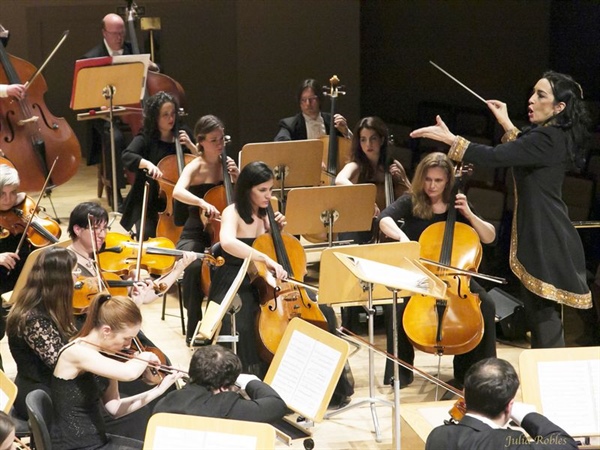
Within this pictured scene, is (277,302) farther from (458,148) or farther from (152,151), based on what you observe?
(152,151)

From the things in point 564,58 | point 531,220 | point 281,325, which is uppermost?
point 564,58

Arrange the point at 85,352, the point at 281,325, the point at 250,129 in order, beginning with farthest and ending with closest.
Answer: the point at 250,129 < the point at 281,325 < the point at 85,352

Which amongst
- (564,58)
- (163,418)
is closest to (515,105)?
(564,58)

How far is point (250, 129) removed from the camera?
902 cm

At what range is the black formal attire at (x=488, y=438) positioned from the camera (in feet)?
8.41

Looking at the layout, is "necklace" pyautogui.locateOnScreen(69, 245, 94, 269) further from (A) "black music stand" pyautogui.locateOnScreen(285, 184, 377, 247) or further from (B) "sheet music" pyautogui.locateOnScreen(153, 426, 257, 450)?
(B) "sheet music" pyautogui.locateOnScreen(153, 426, 257, 450)

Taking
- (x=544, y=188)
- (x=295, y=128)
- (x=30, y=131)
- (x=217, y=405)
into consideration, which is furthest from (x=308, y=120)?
(x=217, y=405)

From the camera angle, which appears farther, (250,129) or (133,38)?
(250,129)

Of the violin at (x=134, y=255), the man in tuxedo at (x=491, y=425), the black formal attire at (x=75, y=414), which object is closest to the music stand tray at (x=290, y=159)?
the violin at (x=134, y=255)

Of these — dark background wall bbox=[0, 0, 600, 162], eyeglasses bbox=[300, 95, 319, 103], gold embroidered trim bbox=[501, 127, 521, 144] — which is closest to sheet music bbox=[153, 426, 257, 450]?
gold embroidered trim bbox=[501, 127, 521, 144]

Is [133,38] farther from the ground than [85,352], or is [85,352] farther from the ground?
[133,38]

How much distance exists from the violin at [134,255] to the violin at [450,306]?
33.0 inches

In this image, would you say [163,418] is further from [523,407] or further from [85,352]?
[523,407]

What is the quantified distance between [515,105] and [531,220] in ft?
9.13
